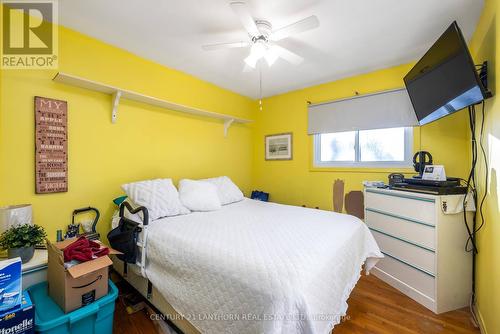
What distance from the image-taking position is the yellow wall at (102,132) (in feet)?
5.29

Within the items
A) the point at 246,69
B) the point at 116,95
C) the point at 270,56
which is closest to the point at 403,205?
the point at 270,56

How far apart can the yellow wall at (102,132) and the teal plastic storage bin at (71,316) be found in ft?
1.98

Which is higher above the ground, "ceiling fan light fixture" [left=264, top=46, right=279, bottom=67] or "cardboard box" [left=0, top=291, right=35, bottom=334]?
"ceiling fan light fixture" [left=264, top=46, right=279, bottom=67]

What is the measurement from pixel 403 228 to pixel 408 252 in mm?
211

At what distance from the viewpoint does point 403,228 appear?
2010mm

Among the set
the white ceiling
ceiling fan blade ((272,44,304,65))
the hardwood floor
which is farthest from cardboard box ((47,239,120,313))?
ceiling fan blade ((272,44,304,65))

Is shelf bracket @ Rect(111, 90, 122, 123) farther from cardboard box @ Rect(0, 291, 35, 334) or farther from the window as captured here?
the window

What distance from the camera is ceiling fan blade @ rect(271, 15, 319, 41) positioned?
1.41 meters

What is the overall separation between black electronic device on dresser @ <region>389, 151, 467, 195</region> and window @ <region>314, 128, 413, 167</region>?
0.28 meters

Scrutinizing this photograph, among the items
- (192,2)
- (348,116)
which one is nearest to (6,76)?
(192,2)

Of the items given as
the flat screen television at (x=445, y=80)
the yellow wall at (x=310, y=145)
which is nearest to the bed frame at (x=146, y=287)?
the yellow wall at (x=310, y=145)

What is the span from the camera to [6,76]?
158 cm

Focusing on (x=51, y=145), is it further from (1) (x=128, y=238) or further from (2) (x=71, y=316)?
(2) (x=71, y=316)

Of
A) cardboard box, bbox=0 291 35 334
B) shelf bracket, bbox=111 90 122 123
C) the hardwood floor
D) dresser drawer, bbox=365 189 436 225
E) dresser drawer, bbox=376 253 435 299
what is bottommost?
the hardwood floor
